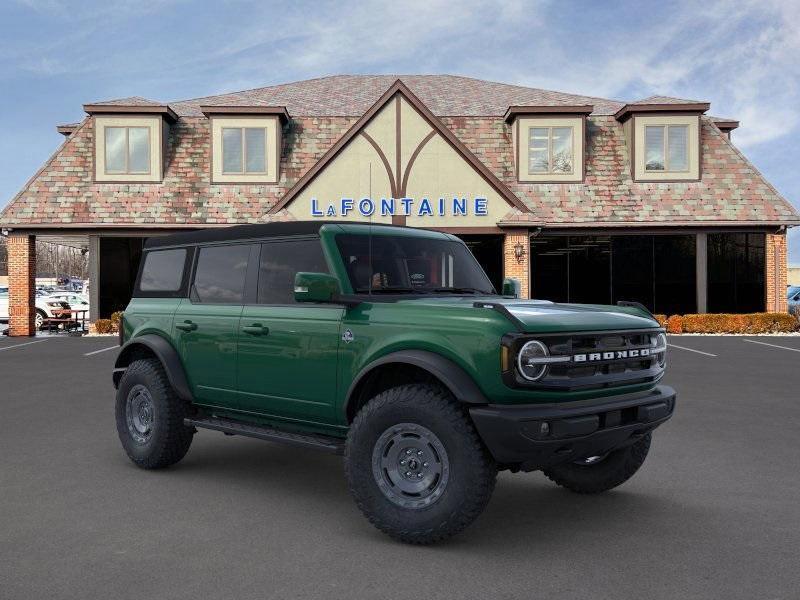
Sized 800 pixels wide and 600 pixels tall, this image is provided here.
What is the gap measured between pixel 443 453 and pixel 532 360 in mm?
762

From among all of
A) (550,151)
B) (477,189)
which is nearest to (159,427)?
(477,189)

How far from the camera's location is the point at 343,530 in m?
4.85

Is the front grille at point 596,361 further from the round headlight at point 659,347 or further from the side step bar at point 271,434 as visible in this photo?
the side step bar at point 271,434

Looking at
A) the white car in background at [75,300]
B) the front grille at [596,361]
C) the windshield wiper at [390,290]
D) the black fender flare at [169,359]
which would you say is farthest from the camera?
the white car in background at [75,300]

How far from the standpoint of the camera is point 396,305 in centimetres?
488

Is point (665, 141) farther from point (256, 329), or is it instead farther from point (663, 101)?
point (256, 329)

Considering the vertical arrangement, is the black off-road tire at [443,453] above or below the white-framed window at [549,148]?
below

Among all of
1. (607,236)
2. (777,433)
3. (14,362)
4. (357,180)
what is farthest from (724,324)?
(14,362)

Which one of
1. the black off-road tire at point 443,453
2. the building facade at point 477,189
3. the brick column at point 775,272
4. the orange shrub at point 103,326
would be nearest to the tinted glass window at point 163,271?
the black off-road tire at point 443,453

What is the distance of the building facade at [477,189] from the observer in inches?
886

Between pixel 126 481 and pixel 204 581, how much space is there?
2.40m

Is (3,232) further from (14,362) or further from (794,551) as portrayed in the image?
(794,551)

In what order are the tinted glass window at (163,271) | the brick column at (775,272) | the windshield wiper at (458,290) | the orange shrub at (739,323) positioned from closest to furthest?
1. the windshield wiper at (458,290)
2. the tinted glass window at (163,271)
3. the orange shrub at (739,323)
4. the brick column at (775,272)

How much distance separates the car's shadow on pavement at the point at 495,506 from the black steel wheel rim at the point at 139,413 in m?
0.42
